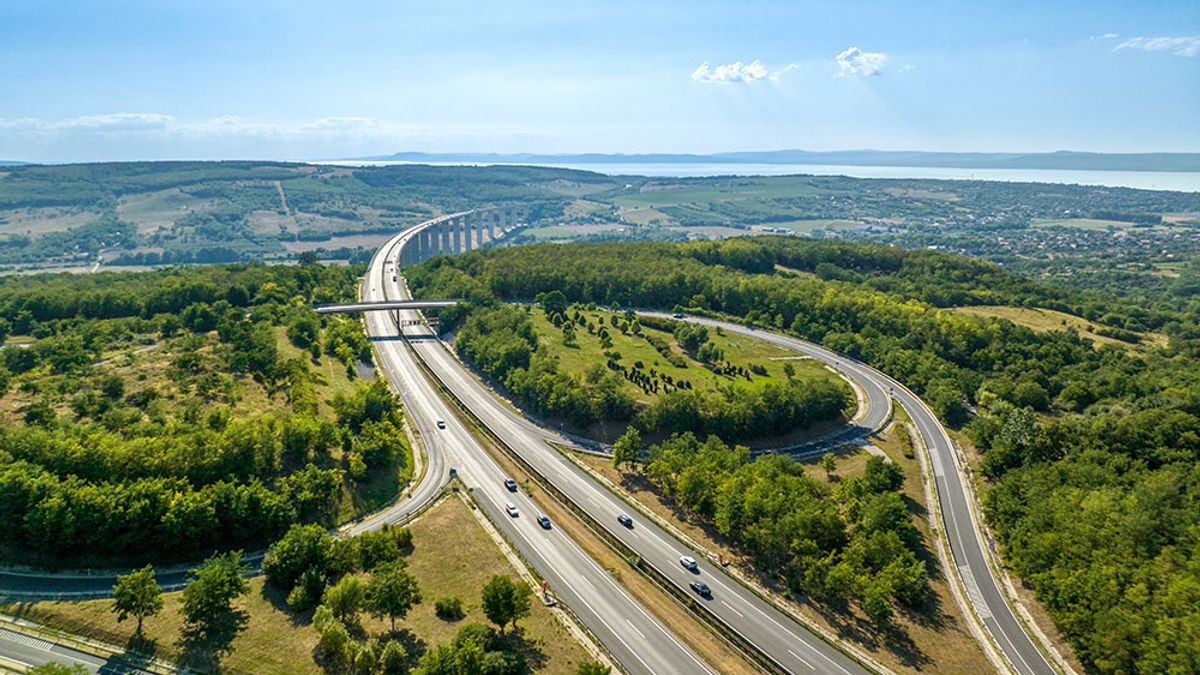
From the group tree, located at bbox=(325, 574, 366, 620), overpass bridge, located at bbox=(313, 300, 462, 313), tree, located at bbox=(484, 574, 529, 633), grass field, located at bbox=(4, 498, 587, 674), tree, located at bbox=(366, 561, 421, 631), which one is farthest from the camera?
overpass bridge, located at bbox=(313, 300, 462, 313)

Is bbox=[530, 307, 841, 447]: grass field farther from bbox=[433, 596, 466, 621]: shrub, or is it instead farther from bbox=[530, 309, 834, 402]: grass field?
bbox=[433, 596, 466, 621]: shrub

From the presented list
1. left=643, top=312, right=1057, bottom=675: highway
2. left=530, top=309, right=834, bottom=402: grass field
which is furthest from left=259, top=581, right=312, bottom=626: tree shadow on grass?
left=643, top=312, right=1057, bottom=675: highway

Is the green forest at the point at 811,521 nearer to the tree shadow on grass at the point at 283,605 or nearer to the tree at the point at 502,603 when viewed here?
the tree at the point at 502,603

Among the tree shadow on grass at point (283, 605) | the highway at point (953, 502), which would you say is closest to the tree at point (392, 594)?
the tree shadow on grass at point (283, 605)

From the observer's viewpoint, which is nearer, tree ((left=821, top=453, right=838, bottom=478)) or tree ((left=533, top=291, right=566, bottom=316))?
tree ((left=821, top=453, right=838, bottom=478))

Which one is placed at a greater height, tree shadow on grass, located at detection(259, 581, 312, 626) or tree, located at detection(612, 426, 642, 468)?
tree, located at detection(612, 426, 642, 468)

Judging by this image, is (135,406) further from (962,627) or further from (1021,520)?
(1021,520)

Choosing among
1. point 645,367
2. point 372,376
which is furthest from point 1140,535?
point 372,376

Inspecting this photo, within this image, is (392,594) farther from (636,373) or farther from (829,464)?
(636,373)
